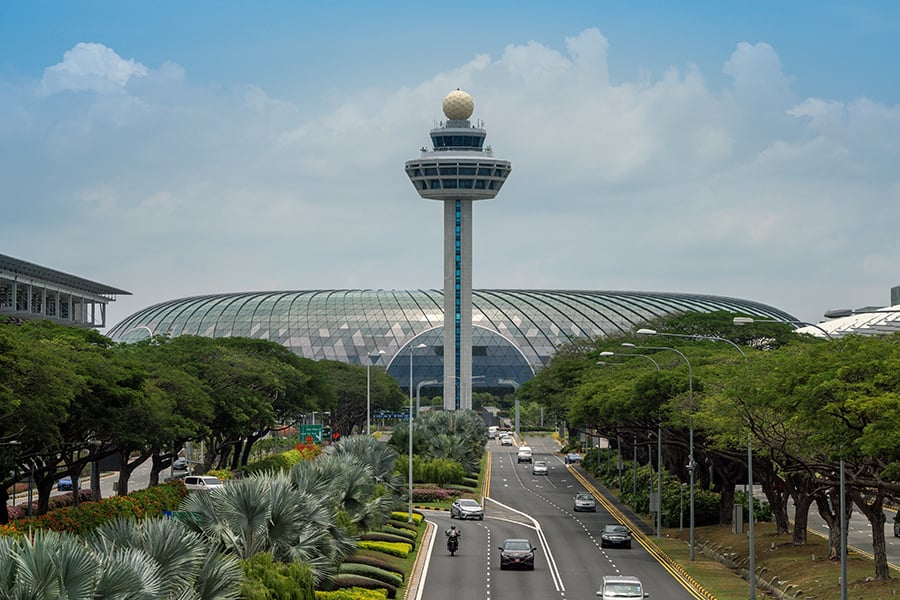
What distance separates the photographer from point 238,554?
37.2 metres

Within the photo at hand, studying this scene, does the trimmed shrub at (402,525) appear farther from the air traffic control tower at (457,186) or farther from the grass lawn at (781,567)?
the air traffic control tower at (457,186)

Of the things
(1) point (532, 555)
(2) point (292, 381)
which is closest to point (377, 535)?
(1) point (532, 555)

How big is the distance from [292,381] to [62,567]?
93.1 meters

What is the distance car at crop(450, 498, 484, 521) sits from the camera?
85500 millimetres

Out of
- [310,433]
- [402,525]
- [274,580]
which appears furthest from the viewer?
[310,433]

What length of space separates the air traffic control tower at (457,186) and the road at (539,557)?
258 feet

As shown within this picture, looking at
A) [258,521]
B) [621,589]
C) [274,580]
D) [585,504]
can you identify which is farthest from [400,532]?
[274,580]

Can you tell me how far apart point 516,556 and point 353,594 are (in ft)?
55.8

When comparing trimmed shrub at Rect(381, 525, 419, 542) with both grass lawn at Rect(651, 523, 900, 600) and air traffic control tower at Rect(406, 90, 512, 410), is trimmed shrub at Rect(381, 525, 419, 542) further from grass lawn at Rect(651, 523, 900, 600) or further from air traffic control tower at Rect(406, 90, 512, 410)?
air traffic control tower at Rect(406, 90, 512, 410)

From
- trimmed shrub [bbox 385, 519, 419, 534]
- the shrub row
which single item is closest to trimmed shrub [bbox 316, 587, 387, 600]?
the shrub row

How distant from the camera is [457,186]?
183 m

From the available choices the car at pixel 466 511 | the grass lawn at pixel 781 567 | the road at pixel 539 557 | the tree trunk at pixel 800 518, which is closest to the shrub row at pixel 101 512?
the road at pixel 539 557

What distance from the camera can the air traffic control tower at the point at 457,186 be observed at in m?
183

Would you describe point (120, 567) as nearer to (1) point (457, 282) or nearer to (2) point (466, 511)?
(2) point (466, 511)
